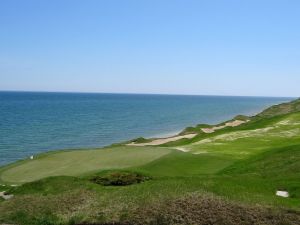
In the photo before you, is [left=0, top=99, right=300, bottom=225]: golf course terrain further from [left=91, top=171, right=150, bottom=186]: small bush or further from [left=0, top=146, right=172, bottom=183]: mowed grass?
[left=0, top=146, right=172, bottom=183]: mowed grass

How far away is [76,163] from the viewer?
3588 cm

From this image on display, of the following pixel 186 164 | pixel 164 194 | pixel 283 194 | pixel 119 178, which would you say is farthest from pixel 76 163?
pixel 283 194

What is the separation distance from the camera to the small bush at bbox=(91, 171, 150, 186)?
81.8ft

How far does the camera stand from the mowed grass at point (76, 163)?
3288cm

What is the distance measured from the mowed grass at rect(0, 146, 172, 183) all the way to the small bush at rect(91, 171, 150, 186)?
18.3ft

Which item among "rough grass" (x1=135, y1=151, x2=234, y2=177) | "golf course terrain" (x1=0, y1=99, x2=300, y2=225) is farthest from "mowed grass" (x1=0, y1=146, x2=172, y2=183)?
"rough grass" (x1=135, y1=151, x2=234, y2=177)

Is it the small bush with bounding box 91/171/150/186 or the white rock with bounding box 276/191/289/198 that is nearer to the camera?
the white rock with bounding box 276/191/289/198

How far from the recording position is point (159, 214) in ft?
59.2

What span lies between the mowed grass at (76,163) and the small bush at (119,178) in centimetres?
557

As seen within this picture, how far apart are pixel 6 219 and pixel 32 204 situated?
5.51 ft

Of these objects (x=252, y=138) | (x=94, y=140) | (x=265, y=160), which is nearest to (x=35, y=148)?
(x=94, y=140)

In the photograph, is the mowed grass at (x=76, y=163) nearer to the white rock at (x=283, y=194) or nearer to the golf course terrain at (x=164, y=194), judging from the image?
the golf course terrain at (x=164, y=194)

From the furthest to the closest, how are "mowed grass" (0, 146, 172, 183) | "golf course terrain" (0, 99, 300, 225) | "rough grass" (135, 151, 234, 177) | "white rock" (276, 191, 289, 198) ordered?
"mowed grass" (0, 146, 172, 183) → "rough grass" (135, 151, 234, 177) → "white rock" (276, 191, 289, 198) → "golf course terrain" (0, 99, 300, 225)

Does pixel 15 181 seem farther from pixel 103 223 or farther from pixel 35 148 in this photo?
pixel 35 148
